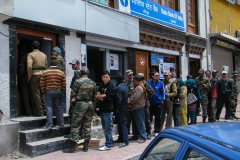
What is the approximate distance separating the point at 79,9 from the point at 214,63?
11.3 meters

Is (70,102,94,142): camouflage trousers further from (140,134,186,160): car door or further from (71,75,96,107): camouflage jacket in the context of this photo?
(140,134,186,160): car door

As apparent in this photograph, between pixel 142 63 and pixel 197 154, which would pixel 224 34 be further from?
pixel 197 154

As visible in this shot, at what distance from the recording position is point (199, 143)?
6.65 feet

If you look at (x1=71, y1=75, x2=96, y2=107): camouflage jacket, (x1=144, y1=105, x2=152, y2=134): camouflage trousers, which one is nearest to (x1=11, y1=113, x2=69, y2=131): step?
(x1=71, y1=75, x2=96, y2=107): camouflage jacket

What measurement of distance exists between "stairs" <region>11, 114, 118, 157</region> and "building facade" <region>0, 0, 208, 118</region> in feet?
1.85

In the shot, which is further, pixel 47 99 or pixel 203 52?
pixel 203 52

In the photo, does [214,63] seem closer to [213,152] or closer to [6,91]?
[6,91]

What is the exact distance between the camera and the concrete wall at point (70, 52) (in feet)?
26.5

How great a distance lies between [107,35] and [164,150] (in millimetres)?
6762

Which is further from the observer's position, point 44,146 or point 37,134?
point 37,134

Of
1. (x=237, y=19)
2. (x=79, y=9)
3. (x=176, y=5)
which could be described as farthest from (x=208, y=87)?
(x=237, y=19)

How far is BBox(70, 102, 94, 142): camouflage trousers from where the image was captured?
6047mm

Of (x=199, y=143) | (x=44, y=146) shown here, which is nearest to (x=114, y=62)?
(x=44, y=146)

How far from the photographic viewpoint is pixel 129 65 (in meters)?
10.5
